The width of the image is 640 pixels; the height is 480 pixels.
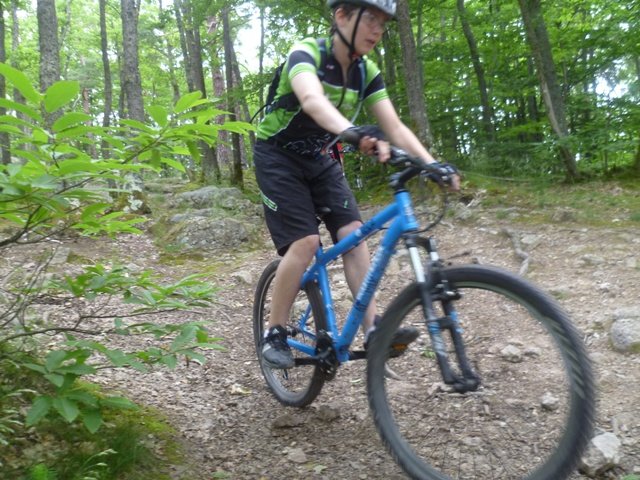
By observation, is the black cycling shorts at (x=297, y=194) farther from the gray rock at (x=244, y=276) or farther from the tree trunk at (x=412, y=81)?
the tree trunk at (x=412, y=81)

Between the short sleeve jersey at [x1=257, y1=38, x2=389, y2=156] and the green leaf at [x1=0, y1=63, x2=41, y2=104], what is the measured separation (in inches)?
49.0

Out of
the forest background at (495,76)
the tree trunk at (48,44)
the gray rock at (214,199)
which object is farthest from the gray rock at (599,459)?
the tree trunk at (48,44)

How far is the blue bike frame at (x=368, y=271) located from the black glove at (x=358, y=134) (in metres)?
0.29

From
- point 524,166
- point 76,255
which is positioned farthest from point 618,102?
point 76,255

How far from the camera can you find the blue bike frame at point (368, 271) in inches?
87.0

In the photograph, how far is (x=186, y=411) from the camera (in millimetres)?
3016

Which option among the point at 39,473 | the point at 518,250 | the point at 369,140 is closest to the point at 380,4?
the point at 369,140

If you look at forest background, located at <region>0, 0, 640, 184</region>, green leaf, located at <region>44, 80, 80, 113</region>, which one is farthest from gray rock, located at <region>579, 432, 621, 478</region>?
forest background, located at <region>0, 0, 640, 184</region>

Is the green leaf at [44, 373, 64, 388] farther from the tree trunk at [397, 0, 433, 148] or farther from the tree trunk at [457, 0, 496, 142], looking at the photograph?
the tree trunk at [457, 0, 496, 142]

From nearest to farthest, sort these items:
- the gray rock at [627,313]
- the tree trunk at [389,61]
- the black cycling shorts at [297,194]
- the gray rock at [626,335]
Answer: the black cycling shorts at [297,194] → the gray rock at [626,335] → the gray rock at [627,313] → the tree trunk at [389,61]

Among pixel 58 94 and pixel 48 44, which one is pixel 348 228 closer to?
pixel 58 94

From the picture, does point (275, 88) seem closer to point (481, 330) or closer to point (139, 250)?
point (481, 330)

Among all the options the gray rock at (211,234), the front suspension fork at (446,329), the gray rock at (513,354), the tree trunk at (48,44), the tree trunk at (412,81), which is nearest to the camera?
the gray rock at (513,354)

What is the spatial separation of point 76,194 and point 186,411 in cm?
181
